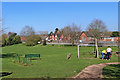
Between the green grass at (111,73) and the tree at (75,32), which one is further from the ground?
the tree at (75,32)

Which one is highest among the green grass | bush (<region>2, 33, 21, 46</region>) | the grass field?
bush (<region>2, 33, 21, 46</region>)

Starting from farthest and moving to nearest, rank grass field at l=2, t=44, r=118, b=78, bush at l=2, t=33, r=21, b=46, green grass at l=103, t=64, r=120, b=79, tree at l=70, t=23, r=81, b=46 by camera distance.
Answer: bush at l=2, t=33, r=21, b=46, tree at l=70, t=23, r=81, b=46, grass field at l=2, t=44, r=118, b=78, green grass at l=103, t=64, r=120, b=79

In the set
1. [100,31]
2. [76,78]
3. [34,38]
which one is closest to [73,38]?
[100,31]

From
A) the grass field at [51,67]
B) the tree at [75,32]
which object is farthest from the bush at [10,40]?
the grass field at [51,67]

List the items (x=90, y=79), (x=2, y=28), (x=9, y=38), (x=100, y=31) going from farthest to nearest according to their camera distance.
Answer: (x=9, y=38) < (x=100, y=31) < (x=2, y=28) < (x=90, y=79)

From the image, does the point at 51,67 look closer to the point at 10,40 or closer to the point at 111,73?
the point at 111,73

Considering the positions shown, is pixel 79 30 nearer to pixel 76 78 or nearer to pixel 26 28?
pixel 26 28

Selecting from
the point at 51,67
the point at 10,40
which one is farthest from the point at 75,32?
the point at 51,67

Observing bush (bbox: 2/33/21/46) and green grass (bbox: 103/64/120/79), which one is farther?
bush (bbox: 2/33/21/46)

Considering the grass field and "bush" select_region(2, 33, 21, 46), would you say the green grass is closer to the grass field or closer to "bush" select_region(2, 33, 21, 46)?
the grass field

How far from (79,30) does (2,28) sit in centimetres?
4395

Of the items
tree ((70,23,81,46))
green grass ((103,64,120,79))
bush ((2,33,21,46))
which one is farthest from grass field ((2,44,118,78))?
bush ((2,33,21,46))

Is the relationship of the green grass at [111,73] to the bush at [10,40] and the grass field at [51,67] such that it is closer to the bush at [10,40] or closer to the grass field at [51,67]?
the grass field at [51,67]

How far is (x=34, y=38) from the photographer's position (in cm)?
6794
